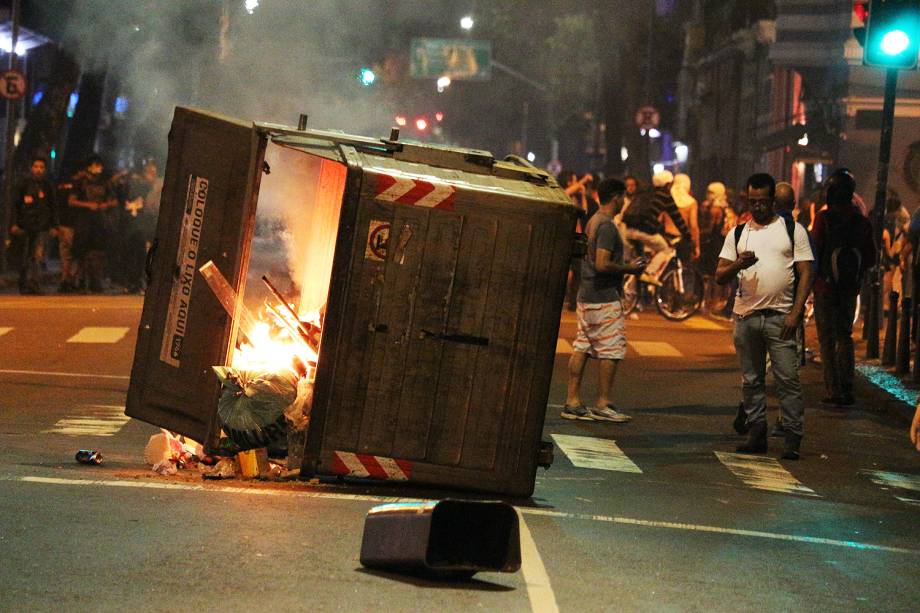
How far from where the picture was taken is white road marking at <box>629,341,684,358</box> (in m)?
17.6

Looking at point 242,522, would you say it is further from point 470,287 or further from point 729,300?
point 729,300

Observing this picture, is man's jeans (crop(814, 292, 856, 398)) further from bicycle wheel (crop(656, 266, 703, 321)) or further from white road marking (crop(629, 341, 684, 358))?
bicycle wheel (crop(656, 266, 703, 321))

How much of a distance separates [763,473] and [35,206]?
592 inches

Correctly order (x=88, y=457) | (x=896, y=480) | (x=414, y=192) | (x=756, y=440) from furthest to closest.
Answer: (x=756, y=440) < (x=896, y=480) < (x=88, y=457) < (x=414, y=192)

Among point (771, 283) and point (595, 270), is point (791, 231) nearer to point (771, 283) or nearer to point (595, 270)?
point (771, 283)

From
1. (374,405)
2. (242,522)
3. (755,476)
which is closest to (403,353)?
(374,405)

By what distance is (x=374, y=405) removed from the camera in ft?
27.1

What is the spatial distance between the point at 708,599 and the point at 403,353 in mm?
2388

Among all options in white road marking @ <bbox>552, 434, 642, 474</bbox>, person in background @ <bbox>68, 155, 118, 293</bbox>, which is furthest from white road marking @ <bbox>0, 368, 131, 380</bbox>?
person in background @ <bbox>68, 155, 118, 293</bbox>

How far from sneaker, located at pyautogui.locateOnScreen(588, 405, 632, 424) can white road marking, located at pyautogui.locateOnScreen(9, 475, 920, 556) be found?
168 inches

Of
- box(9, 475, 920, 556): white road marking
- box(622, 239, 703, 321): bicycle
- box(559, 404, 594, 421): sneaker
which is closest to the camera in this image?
box(9, 475, 920, 556): white road marking

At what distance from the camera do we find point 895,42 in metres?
15.1

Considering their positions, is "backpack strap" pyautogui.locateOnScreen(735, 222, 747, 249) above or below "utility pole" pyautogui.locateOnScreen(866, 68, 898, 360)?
below

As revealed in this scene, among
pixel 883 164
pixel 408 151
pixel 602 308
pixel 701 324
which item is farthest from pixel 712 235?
pixel 408 151
